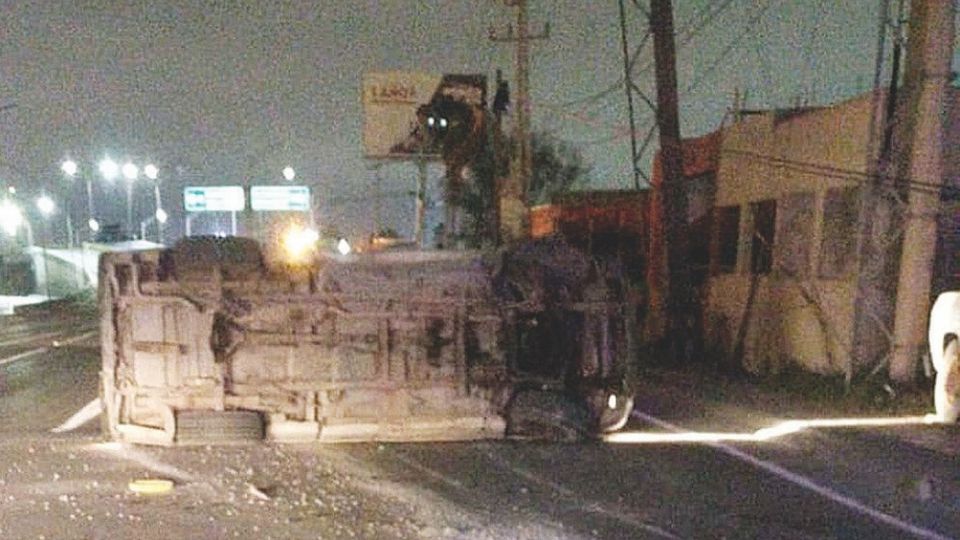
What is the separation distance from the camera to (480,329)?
35.9ft

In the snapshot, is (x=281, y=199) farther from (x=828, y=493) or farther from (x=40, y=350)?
(x=828, y=493)

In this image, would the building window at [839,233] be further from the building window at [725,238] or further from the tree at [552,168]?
the tree at [552,168]

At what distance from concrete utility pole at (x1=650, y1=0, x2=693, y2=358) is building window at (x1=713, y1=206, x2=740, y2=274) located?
1.87 metres

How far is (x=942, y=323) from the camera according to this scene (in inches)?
476

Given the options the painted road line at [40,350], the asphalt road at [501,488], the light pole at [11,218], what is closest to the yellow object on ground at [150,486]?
the asphalt road at [501,488]

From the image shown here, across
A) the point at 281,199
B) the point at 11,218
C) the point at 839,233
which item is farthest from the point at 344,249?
the point at 281,199

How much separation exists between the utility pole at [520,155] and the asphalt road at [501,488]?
13.3 m

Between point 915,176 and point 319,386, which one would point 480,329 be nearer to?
point 319,386

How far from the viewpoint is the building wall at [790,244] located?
15.8 meters

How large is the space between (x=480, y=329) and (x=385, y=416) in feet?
4.32

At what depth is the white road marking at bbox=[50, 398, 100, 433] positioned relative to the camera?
1201 centimetres

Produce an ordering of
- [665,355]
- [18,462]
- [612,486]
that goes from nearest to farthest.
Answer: [612,486]
[18,462]
[665,355]

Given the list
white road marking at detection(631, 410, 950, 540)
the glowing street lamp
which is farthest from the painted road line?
white road marking at detection(631, 410, 950, 540)

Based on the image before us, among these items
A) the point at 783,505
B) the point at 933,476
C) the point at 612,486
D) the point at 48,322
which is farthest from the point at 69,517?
the point at 48,322
